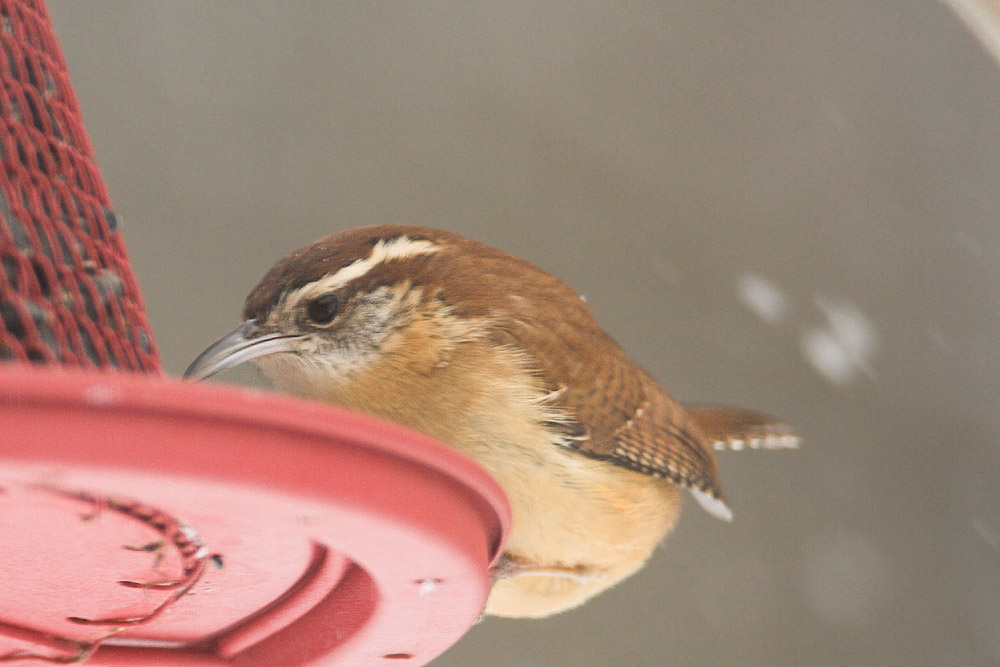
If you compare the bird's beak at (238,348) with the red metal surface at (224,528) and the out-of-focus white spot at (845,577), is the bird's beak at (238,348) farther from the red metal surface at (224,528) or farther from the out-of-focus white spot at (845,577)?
the out-of-focus white spot at (845,577)

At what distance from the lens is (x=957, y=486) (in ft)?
15.1

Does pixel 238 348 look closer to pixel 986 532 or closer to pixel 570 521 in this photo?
pixel 570 521

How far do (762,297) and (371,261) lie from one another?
108 inches

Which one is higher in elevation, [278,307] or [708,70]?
[708,70]

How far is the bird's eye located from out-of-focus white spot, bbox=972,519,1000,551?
3.86 meters

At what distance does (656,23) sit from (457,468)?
270cm

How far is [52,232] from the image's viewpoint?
3.64 ft

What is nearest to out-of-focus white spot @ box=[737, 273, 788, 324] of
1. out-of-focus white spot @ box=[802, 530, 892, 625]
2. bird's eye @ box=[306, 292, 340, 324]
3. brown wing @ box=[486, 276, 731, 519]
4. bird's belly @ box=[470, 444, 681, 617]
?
out-of-focus white spot @ box=[802, 530, 892, 625]

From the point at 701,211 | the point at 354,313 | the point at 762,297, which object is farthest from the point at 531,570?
the point at 762,297

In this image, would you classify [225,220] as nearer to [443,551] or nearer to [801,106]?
[801,106]

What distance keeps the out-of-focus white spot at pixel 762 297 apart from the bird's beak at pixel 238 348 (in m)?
2.77

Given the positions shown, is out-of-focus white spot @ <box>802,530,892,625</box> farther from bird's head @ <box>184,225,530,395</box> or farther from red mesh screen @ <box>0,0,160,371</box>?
red mesh screen @ <box>0,0,160,371</box>

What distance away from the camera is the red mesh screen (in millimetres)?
1006

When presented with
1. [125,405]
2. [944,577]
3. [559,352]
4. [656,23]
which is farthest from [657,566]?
[125,405]
